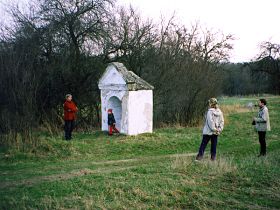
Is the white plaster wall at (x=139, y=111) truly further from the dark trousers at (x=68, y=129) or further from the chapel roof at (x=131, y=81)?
the dark trousers at (x=68, y=129)

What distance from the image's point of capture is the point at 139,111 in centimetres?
1494

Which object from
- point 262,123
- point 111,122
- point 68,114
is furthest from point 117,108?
point 262,123

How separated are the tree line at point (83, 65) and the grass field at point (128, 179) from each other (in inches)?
77.3

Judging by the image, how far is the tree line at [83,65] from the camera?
1307cm

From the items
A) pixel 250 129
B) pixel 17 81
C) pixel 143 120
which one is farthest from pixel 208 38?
pixel 17 81

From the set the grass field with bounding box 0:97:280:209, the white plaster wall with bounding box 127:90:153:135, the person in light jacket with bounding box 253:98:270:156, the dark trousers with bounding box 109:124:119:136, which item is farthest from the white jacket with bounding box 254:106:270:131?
the dark trousers with bounding box 109:124:119:136

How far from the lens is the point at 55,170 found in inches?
366

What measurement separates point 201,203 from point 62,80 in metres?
13.1

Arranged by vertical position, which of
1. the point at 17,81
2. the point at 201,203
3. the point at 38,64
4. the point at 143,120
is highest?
the point at 38,64

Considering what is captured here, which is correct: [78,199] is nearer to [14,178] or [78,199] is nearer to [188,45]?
[14,178]

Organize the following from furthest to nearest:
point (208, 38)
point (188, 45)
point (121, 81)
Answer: point (208, 38), point (188, 45), point (121, 81)

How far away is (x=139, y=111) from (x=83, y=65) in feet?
17.3

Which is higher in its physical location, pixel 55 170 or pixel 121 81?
pixel 121 81

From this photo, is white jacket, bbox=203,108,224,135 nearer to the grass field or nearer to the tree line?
the grass field
